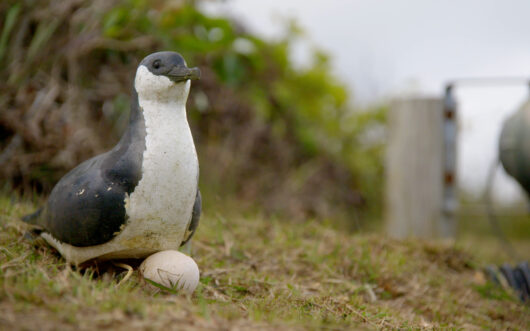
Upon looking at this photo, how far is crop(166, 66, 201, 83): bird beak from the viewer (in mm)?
1896

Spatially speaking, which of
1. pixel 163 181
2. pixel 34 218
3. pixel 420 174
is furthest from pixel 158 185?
pixel 420 174

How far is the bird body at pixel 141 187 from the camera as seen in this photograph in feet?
6.04

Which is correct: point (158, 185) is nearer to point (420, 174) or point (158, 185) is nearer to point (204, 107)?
point (420, 174)

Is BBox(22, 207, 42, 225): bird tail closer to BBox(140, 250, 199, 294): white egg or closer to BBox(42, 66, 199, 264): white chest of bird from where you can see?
BBox(42, 66, 199, 264): white chest of bird

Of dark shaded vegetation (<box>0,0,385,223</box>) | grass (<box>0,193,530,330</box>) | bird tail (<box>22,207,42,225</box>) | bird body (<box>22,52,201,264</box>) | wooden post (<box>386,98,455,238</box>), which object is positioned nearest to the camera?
grass (<box>0,193,530,330</box>)

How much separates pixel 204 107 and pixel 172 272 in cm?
366

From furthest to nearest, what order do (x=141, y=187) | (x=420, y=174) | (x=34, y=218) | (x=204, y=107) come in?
(x=204, y=107)
(x=420, y=174)
(x=34, y=218)
(x=141, y=187)

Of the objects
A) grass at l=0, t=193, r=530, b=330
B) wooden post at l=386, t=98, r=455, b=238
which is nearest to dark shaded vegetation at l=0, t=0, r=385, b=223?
grass at l=0, t=193, r=530, b=330

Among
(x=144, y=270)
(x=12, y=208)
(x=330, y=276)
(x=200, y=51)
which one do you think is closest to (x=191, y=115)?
(x=200, y=51)

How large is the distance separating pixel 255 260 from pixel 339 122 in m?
5.65

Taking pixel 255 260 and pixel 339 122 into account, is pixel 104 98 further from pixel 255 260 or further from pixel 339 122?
pixel 339 122

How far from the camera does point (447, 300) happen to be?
2.65 metres

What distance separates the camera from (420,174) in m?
4.67

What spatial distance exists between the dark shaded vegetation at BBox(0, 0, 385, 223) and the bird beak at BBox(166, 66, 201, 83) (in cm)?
212
